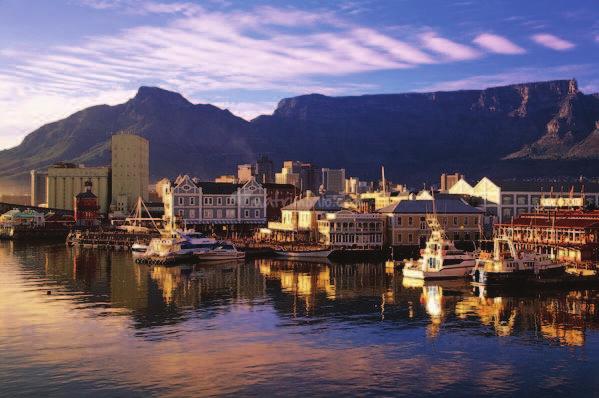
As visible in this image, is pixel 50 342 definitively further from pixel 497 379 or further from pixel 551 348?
pixel 551 348

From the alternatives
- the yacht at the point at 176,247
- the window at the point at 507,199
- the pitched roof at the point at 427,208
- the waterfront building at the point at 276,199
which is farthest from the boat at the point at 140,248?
the window at the point at 507,199

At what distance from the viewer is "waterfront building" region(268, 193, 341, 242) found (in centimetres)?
12125

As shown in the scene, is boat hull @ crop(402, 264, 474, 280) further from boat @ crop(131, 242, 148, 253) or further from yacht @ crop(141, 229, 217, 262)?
boat @ crop(131, 242, 148, 253)

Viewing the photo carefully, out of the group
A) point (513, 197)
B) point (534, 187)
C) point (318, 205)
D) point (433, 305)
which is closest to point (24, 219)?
point (318, 205)

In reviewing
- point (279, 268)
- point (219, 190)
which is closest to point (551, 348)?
point (279, 268)

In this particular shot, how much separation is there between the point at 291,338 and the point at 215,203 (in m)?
91.4

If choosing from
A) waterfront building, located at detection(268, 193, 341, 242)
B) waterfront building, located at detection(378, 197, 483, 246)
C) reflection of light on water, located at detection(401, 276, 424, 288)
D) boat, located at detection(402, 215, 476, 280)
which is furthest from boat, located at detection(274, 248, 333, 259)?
reflection of light on water, located at detection(401, 276, 424, 288)

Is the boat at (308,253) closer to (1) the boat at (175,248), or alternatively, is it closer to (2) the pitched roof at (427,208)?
(1) the boat at (175,248)

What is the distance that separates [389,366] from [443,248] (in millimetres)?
41117

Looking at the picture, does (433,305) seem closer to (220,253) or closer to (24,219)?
(220,253)

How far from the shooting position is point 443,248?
262 ft

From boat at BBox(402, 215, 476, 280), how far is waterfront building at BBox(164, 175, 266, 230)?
61.7 meters

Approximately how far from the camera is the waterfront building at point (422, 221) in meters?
112

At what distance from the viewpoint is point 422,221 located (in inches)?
4459
